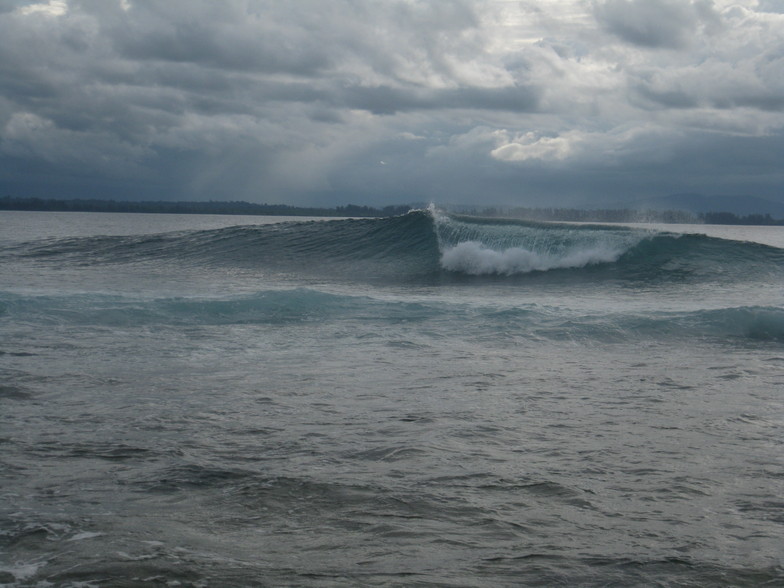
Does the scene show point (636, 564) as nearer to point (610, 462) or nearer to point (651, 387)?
point (610, 462)

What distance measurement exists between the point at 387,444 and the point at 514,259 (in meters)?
17.4

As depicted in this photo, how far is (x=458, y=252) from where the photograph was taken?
73.9 feet

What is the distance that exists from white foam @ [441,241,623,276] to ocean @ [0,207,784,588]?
817 centimetres

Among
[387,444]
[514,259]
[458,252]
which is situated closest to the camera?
[387,444]

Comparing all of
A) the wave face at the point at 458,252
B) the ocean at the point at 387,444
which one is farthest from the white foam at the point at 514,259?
the ocean at the point at 387,444

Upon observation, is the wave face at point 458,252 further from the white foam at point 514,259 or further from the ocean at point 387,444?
the ocean at point 387,444

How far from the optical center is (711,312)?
12.0m

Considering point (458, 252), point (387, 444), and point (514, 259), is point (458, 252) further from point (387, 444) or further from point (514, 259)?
point (387, 444)

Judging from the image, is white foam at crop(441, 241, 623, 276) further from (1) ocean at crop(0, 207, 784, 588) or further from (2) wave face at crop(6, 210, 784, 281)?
(1) ocean at crop(0, 207, 784, 588)

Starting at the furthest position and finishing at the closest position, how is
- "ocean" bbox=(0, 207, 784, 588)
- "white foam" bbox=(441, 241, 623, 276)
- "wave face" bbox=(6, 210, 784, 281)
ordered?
"white foam" bbox=(441, 241, 623, 276)
"wave face" bbox=(6, 210, 784, 281)
"ocean" bbox=(0, 207, 784, 588)

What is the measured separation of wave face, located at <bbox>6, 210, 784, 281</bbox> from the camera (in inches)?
852

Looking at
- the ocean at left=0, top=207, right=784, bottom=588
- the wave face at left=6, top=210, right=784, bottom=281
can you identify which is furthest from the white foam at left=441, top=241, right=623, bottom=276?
the ocean at left=0, top=207, right=784, bottom=588

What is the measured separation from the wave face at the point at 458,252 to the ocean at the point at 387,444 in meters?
8.33

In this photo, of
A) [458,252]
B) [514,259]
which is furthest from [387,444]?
[458,252]
